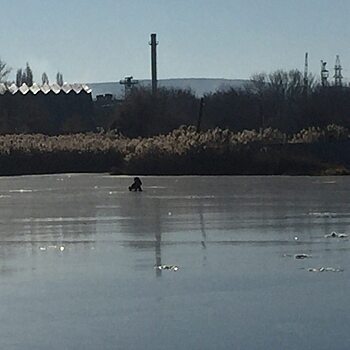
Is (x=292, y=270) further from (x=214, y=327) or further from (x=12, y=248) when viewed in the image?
(x=12, y=248)

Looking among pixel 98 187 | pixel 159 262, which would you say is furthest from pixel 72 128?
pixel 159 262

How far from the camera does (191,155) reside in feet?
123

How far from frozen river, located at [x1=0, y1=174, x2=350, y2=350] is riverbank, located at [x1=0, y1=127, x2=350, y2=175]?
46.3 feet

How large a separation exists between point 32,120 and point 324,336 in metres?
65.2

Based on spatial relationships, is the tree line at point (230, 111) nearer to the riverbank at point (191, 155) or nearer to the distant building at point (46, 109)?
the distant building at point (46, 109)

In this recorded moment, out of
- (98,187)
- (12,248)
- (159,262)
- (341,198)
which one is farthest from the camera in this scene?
(98,187)

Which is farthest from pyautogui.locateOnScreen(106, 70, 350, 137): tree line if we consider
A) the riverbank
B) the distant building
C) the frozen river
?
the frozen river

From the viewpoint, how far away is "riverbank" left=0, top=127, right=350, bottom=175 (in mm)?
36250

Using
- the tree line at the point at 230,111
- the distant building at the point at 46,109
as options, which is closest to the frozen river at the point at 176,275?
the tree line at the point at 230,111

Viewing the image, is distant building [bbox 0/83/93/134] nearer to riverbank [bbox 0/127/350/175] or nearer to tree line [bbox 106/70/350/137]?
tree line [bbox 106/70/350/137]

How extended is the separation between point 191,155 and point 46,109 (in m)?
49.6

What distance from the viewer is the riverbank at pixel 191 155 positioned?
36250 millimetres

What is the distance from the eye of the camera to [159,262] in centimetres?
1211

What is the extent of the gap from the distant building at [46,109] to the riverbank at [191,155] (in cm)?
2262
